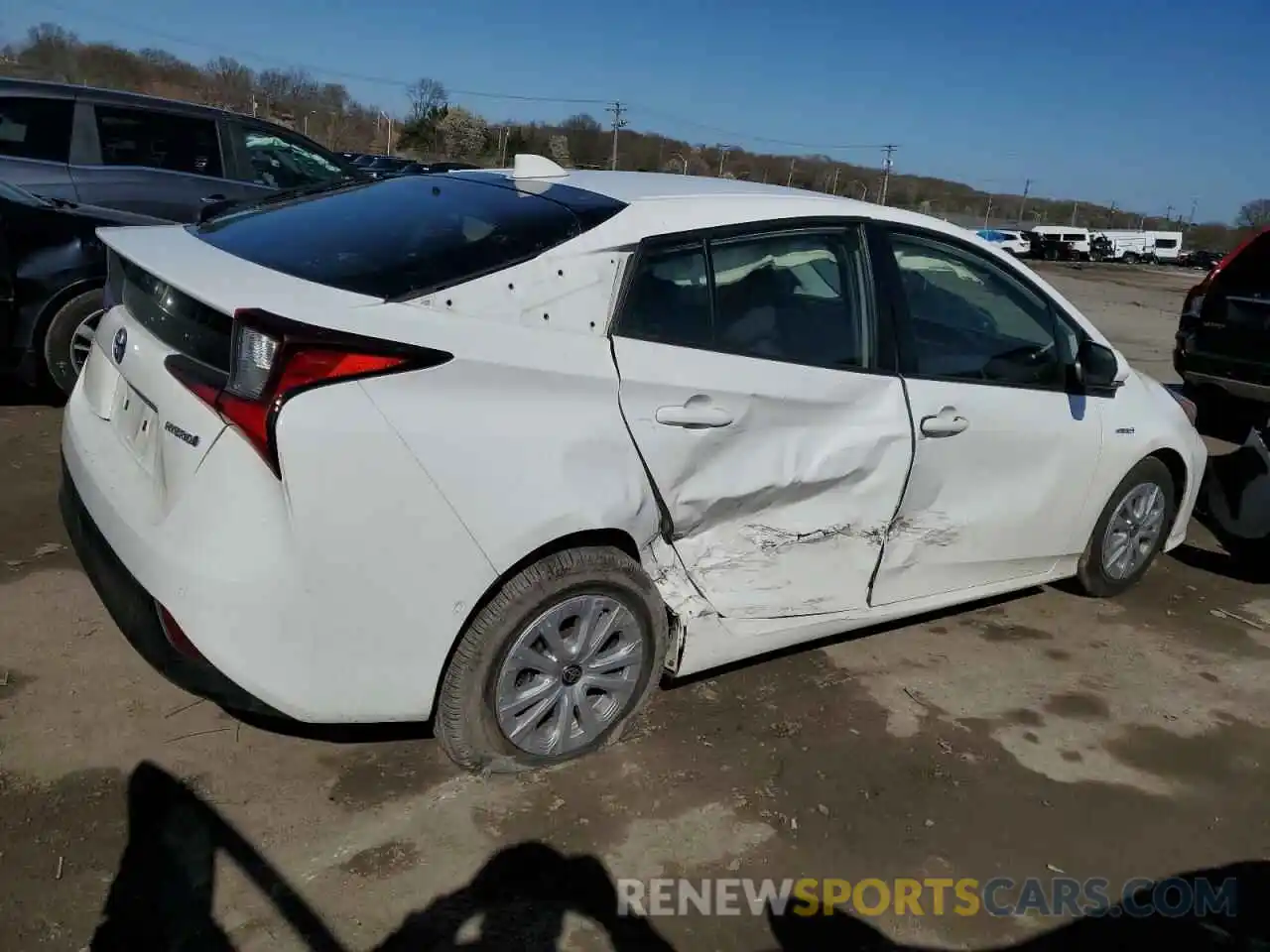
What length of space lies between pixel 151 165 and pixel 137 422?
5240 mm

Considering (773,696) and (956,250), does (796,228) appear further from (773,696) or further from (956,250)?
(773,696)

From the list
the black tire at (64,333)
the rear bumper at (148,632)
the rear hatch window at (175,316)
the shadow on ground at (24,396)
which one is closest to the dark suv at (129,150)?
the shadow on ground at (24,396)

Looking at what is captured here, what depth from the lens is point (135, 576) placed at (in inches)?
94.5

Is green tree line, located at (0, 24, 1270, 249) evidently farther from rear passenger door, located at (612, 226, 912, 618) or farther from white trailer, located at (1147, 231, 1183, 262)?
rear passenger door, located at (612, 226, 912, 618)

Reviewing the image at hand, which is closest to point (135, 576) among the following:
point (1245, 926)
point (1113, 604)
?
point (1245, 926)

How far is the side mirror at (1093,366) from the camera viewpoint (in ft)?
12.7

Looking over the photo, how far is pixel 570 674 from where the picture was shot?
276 cm

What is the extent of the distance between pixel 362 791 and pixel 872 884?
138 cm

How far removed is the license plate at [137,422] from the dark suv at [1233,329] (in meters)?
6.81

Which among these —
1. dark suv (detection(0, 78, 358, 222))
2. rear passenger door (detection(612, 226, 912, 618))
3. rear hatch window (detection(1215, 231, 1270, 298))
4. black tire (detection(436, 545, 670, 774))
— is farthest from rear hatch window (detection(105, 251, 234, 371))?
rear hatch window (detection(1215, 231, 1270, 298))

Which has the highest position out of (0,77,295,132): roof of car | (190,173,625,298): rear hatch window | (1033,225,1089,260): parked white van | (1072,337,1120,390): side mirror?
(1033,225,1089,260): parked white van

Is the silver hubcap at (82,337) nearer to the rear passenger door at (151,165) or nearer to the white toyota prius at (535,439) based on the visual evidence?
the rear passenger door at (151,165)

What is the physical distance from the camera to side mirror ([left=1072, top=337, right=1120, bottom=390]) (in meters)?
3.87

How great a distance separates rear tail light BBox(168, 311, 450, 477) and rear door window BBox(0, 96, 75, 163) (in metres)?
5.57
